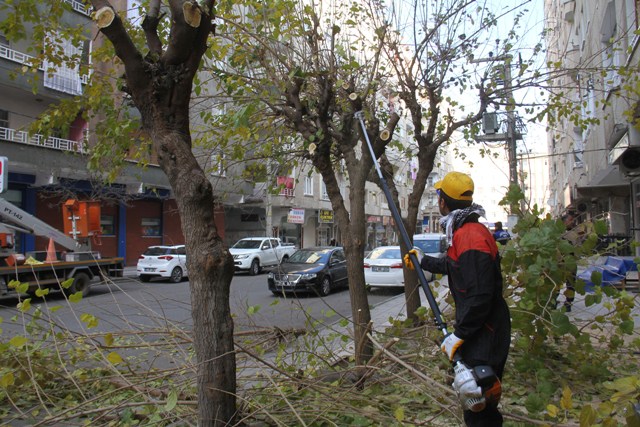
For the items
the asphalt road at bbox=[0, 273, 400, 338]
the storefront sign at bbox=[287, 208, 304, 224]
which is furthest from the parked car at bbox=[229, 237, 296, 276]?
the storefront sign at bbox=[287, 208, 304, 224]

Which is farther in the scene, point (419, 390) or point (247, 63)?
point (247, 63)

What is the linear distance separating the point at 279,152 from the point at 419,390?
4858 millimetres

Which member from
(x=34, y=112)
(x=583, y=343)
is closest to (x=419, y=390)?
(x=583, y=343)

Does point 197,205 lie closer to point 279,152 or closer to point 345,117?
point 345,117

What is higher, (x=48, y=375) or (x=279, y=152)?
(x=279, y=152)

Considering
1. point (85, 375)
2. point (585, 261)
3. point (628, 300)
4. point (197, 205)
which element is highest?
point (197, 205)

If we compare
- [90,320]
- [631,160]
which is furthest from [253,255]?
[90,320]

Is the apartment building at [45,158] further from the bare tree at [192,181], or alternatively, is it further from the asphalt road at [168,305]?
the bare tree at [192,181]

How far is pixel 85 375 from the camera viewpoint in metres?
4.50

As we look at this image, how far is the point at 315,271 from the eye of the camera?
47.1ft

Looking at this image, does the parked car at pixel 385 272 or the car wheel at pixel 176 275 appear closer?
the parked car at pixel 385 272

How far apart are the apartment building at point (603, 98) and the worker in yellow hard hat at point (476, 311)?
361 cm

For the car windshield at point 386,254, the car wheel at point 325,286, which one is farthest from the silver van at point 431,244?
the car wheel at point 325,286

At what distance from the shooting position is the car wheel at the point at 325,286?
14473mm
